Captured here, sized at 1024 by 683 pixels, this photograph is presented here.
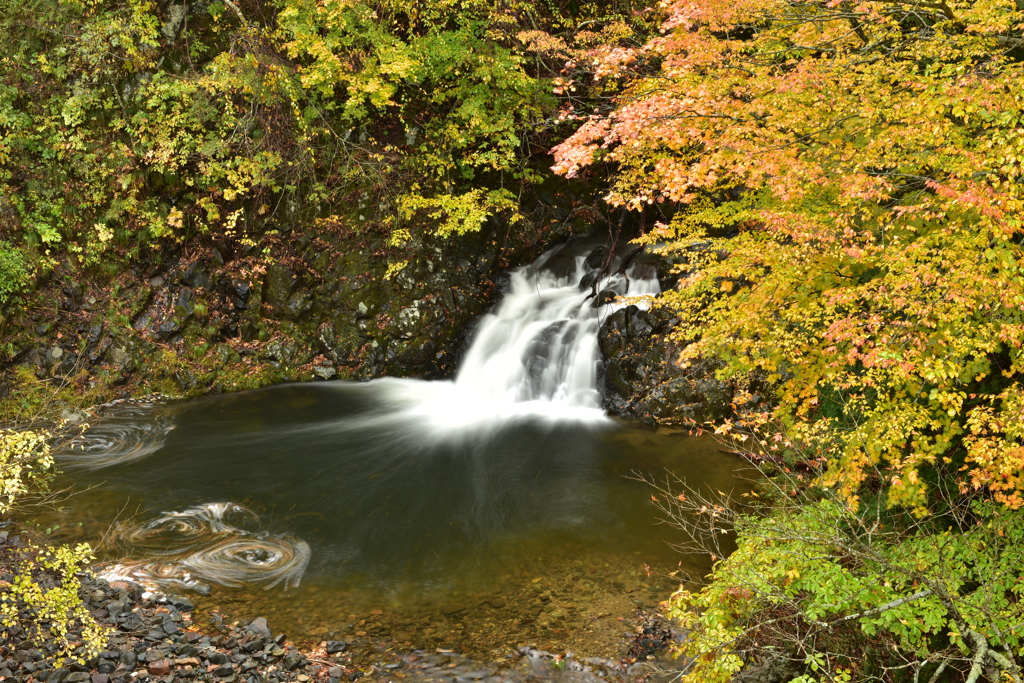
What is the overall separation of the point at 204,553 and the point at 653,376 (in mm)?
7715

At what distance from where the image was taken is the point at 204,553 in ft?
24.3

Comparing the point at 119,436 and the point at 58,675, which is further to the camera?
the point at 119,436

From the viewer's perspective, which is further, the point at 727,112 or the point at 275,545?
the point at 275,545

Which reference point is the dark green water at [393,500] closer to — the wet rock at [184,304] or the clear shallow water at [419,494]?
the clear shallow water at [419,494]

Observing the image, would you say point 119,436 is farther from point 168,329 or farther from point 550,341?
point 550,341

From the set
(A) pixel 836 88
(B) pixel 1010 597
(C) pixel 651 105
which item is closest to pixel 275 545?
(C) pixel 651 105

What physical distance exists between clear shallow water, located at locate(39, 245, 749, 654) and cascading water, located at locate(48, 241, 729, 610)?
0.03 metres

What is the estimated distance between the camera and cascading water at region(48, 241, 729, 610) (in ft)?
24.7

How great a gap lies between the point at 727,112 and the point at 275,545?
7154 mm

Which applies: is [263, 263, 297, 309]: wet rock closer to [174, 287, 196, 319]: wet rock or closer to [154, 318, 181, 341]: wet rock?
[174, 287, 196, 319]: wet rock

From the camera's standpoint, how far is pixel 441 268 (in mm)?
13852

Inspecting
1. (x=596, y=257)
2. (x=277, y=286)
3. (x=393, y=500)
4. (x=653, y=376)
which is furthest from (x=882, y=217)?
(x=277, y=286)

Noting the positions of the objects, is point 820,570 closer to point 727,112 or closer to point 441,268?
point 727,112

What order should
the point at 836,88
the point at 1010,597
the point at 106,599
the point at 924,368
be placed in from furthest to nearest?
1. the point at 836,88
2. the point at 106,599
3. the point at 1010,597
4. the point at 924,368
